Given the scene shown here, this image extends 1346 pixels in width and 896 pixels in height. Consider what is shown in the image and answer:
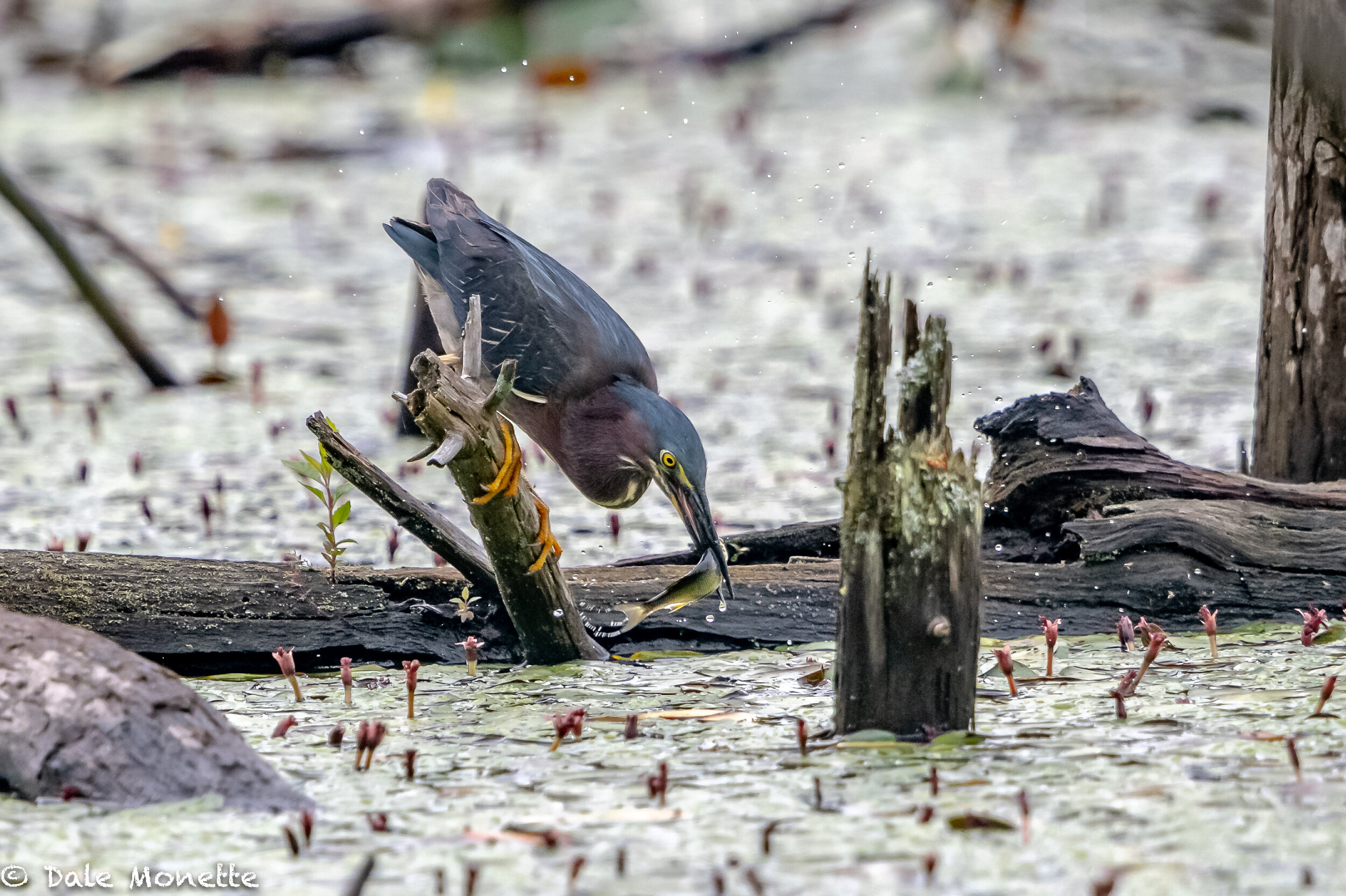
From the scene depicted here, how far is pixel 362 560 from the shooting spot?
14.4ft

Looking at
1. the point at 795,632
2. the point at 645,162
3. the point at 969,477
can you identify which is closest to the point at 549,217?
the point at 645,162

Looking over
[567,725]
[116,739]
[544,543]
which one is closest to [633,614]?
[544,543]

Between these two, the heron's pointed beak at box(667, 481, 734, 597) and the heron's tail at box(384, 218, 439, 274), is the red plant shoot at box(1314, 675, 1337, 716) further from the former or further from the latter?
the heron's tail at box(384, 218, 439, 274)

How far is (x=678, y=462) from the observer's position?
3.54 meters

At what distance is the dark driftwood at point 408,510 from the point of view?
3.19m

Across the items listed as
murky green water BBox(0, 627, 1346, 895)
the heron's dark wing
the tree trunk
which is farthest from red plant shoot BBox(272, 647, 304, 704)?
the tree trunk

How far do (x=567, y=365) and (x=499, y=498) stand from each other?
2.72 ft

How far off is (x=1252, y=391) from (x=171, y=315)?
5.39m

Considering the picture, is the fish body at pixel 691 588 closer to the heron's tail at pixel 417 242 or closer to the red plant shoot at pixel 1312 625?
the red plant shoot at pixel 1312 625

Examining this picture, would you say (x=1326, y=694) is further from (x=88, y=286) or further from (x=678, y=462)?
(x=88, y=286)

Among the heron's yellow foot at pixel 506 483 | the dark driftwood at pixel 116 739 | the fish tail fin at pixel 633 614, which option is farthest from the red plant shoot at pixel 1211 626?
the dark driftwood at pixel 116 739

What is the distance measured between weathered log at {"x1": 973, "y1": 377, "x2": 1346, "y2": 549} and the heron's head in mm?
828

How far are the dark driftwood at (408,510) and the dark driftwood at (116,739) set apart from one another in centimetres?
71

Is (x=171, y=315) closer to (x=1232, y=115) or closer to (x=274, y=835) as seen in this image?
(x=274, y=835)
